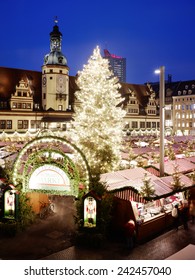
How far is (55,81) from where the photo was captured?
51.3m

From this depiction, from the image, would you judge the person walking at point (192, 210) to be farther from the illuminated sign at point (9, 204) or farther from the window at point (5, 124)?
the window at point (5, 124)

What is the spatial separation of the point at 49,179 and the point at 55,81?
133 ft

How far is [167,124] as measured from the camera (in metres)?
79.9

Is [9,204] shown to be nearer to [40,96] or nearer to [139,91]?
[40,96]

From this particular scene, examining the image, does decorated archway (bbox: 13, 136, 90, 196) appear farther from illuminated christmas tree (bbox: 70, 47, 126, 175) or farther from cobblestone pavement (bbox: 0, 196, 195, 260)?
illuminated christmas tree (bbox: 70, 47, 126, 175)

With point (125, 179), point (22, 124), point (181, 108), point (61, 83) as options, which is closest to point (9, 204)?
point (125, 179)

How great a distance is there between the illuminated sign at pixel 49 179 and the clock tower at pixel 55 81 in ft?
127

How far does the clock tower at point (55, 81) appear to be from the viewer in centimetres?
5097

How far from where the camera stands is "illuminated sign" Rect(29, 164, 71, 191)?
12.4 metres

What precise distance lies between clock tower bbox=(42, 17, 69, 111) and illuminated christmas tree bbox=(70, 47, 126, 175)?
102 ft

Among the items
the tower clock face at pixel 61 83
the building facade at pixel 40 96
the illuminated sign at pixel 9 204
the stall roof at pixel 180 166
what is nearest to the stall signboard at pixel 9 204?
the illuminated sign at pixel 9 204
